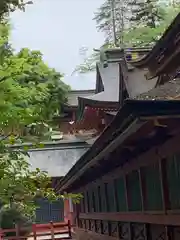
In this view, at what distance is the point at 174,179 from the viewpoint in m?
6.39

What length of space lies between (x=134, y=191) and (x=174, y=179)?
2780 millimetres

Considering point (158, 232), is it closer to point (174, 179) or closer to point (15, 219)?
point (174, 179)

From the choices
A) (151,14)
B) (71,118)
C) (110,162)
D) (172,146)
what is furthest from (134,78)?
(151,14)

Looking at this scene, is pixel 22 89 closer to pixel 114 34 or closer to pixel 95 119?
pixel 95 119

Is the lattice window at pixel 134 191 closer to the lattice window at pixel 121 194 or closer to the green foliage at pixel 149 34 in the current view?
the lattice window at pixel 121 194

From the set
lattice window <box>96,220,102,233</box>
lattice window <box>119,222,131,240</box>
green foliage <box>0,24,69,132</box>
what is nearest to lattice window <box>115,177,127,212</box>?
lattice window <box>119,222,131,240</box>

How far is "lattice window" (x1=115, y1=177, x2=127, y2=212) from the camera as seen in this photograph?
10.1 meters

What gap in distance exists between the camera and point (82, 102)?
787 inches

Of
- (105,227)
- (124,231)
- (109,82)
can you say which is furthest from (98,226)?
(109,82)

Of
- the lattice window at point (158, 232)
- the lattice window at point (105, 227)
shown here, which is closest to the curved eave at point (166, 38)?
the lattice window at point (158, 232)

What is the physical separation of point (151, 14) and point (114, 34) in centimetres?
754

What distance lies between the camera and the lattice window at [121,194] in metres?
10.1

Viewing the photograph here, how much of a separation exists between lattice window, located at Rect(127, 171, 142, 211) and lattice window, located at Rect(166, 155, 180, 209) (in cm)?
194

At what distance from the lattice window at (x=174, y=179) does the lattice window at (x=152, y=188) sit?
474 mm
